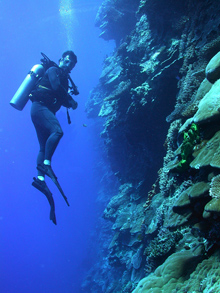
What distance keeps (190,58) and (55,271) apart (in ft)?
202

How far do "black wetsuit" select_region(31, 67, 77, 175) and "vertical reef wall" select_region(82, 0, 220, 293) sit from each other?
3086 mm

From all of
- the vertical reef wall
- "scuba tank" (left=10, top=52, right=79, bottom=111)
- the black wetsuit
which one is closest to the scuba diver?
the black wetsuit

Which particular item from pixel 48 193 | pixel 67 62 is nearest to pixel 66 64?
pixel 67 62

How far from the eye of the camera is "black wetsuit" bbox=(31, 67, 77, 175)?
5145mm

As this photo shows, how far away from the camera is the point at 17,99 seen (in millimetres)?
5793

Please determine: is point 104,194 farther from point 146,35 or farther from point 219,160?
point 219,160

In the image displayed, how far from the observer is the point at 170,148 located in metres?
5.62

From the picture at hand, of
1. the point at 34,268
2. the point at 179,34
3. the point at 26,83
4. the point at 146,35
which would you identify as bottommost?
the point at 179,34

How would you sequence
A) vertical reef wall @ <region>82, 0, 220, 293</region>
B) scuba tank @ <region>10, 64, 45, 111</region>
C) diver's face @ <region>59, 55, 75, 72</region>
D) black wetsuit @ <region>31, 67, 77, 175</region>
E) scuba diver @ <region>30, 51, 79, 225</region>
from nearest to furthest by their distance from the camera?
vertical reef wall @ <region>82, 0, 220, 293</region> → scuba diver @ <region>30, 51, 79, 225</region> → black wetsuit @ <region>31, 67, 77, 175</region> → scuba tank @ <region>10, 64, 45, 111</region> → diver's face @ <region>59, 55, 75, 72</region>

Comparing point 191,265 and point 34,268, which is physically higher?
point 34,268

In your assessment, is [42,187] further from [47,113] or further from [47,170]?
[47,113]

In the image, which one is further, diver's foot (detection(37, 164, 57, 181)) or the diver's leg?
the diver's leg

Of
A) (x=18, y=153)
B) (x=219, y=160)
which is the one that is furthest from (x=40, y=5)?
(x=18, y=153)

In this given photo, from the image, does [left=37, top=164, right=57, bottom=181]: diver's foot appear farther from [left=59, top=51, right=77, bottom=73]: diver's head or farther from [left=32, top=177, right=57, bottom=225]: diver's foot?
[left=59, top=51, right=77, bottom=73]: diver's head
